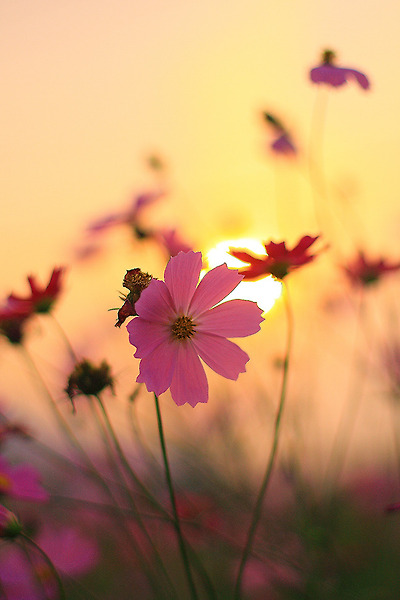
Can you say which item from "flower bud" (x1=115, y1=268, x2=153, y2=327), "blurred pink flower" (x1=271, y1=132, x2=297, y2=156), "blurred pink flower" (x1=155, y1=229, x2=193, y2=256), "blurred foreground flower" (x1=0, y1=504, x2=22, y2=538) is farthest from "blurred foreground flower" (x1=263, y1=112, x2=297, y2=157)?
"blurred foreground flower" (x1=0, y1=504, x2=22, y2=538)

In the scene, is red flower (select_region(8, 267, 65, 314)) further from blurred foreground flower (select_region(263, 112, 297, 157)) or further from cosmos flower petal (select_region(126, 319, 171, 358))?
blurred foreground flower (select_region(263, 112, 297, 157))

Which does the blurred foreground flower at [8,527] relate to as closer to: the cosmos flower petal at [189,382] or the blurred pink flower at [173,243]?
the cosmos flower petal at [189,382]

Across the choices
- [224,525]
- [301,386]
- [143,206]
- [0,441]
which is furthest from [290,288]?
[0,441]

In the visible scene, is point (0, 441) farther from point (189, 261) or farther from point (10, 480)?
point (189, 261)

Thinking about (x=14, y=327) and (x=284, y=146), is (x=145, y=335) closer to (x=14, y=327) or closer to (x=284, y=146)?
(x=14, y=327)

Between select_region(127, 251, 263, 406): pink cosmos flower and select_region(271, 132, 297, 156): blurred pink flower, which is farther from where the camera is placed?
select_region(271, 132, 297, 156): blurred pink flower

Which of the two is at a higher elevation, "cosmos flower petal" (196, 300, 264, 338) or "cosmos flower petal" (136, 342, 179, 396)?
"cosmos flower petal" (196, 300, 264, 338)

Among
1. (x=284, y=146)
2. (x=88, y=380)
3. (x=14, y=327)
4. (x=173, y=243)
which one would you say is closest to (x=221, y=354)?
(x=88, y=380)

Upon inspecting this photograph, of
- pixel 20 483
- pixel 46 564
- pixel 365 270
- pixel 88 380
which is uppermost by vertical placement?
pixel 365 270
